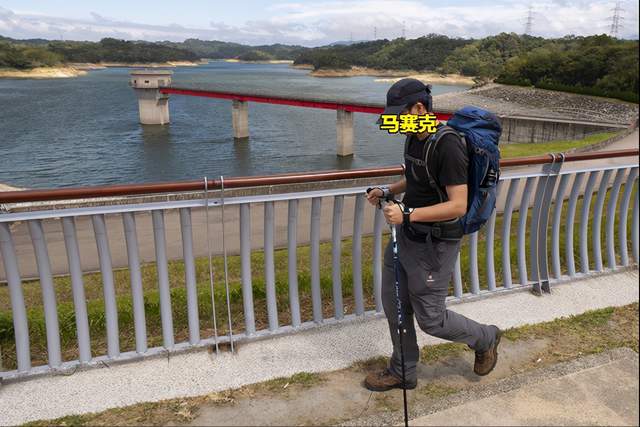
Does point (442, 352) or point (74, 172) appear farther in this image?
point (74, 172)

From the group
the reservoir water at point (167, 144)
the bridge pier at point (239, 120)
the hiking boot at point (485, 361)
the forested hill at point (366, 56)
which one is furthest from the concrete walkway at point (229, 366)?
the forested hill at point (366, 56)

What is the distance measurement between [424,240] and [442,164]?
1.70ft

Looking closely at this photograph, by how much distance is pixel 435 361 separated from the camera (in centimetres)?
356

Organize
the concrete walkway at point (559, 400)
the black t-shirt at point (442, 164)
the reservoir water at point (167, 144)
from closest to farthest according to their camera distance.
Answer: the black t-shirt at point (442, 164) < the concrete walkway at point (559, 400) < the reservoir water at point (167, 144)

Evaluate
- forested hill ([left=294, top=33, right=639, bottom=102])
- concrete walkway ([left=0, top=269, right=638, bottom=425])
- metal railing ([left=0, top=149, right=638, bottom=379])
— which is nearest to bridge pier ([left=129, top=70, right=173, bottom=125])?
forested hill ([left=294, top=33, right=639, bottom=102])

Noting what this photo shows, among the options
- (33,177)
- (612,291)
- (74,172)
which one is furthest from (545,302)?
(74,172)

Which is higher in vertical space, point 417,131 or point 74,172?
point 417,131

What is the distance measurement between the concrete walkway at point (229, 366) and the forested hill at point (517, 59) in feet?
6.13

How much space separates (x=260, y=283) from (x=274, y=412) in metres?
2.27

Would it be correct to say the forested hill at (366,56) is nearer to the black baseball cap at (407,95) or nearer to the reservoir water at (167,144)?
the reservoir water at (167,144)

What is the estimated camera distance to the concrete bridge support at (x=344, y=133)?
4994cm

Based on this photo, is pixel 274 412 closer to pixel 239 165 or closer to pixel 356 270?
pixel 356 270

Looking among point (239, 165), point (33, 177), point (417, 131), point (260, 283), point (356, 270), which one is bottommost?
point (239, 165)

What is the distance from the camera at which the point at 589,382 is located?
10.5ft
